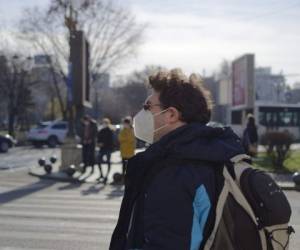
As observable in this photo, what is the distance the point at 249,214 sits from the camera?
2.51 m

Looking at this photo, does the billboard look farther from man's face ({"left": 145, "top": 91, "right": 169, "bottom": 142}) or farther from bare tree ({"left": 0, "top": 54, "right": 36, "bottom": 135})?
man's face ({"left": 145, "top": 91, "right": 169, "bottom": 142})

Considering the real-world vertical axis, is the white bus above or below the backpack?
below

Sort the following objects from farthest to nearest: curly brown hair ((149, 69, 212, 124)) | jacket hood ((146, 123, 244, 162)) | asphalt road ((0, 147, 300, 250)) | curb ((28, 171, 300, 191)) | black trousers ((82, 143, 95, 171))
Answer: black trousers ((82, 143, 95, 171)), curb ((28, 171, 300, 191)), asphalt road ((0, 147, 300, 250)), curly brown hair ((149, 69, 212, 124)), jacket hood ((146, 123, 244, 162))

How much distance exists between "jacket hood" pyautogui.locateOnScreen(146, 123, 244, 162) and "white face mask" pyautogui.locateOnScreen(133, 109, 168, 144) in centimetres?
21

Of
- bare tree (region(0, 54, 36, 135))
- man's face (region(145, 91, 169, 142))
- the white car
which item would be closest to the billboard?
the white car

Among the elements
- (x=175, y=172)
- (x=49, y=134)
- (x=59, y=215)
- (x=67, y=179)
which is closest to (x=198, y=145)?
(x=175, y=172)

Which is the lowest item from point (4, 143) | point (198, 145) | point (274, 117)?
point (4, 143)

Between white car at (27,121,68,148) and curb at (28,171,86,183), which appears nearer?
curb at (28,171,86,183)

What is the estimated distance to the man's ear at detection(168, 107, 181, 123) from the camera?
2.81 meters

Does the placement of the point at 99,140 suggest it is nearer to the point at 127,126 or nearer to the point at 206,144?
the point at 127,126

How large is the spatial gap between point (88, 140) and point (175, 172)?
18.7 meters

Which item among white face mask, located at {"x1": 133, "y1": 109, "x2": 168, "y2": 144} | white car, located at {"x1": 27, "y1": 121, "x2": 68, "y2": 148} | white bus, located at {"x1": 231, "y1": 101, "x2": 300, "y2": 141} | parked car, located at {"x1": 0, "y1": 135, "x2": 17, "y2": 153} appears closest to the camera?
white face mask, located at {"x1": 133, "y1": 109, "x2": 168, "y2": 144}

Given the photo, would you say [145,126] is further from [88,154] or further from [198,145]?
[88,154]

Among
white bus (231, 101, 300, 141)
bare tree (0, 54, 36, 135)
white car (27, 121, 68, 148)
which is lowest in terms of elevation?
white car (27, 121, 68, 148)
